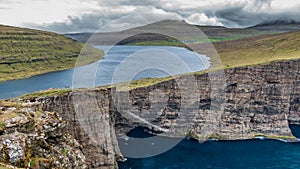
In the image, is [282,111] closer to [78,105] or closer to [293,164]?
[293,164]

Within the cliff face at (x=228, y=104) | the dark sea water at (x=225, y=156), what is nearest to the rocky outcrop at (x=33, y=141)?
the dark sea water at (x=225, y=156)

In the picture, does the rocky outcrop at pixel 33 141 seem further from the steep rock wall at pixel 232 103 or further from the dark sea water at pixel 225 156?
the steep rock wall at pixel 232 103

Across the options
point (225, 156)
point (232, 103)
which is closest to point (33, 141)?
point (225, 156)

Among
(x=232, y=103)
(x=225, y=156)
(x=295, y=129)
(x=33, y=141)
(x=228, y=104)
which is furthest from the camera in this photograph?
(x=295, y=129)

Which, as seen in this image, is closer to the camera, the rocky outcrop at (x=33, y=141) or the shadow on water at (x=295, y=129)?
the rocky outcrop at (x=33, y=141)

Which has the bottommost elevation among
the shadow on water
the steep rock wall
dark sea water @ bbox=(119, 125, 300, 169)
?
dark sea water @ bbox=(119, 125, 300, 169)

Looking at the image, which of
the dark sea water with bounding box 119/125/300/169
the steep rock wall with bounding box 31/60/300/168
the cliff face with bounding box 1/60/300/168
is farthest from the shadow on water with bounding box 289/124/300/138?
the dark sea water with bounding box 119/125/300/169

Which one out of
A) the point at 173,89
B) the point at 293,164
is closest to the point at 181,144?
the point at 173,89

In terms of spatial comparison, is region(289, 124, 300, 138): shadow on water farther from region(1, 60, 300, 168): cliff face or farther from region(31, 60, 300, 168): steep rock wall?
region(31, 60, 300, 168): steep rock wall

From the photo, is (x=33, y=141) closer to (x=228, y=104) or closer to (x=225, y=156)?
(x=225, y=156)
